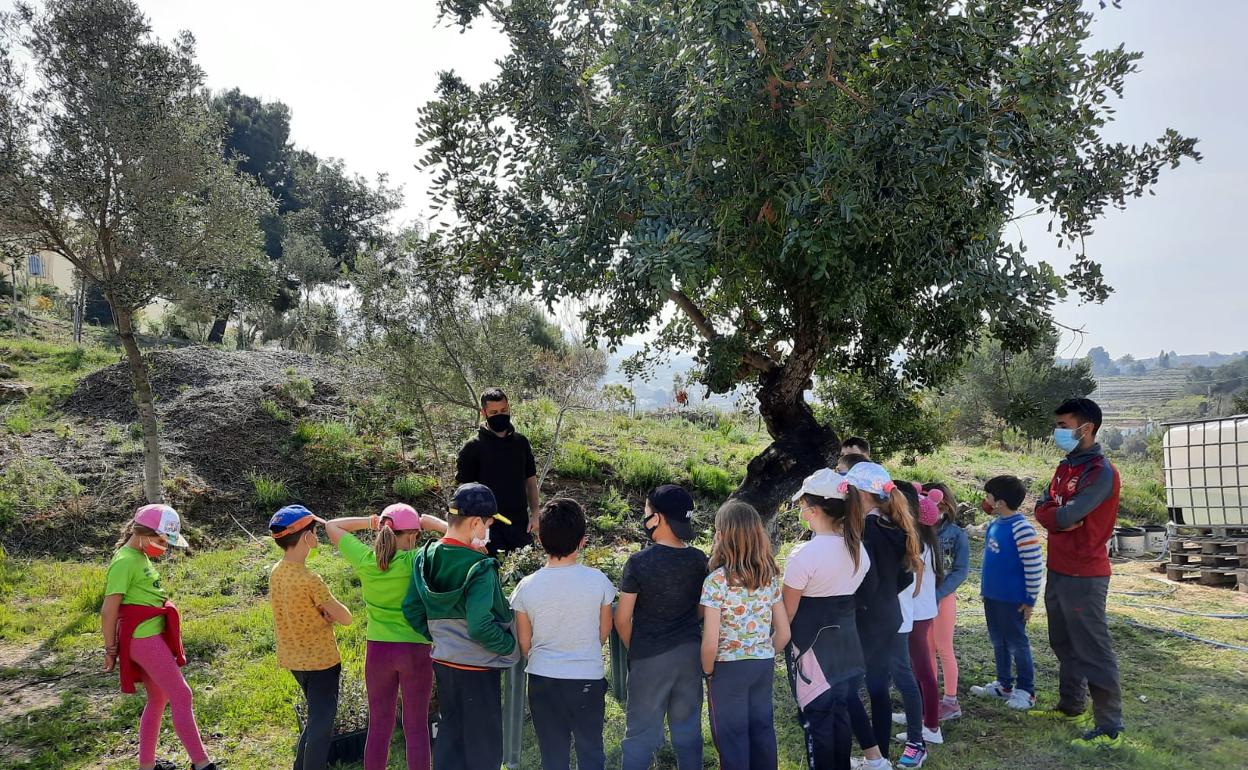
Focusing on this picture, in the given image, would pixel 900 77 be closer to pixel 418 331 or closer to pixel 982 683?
pixel 982 683

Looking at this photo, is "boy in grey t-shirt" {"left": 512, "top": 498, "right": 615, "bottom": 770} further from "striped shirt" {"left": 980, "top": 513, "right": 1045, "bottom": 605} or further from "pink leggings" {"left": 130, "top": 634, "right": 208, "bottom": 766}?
"striped shirt" {"left": 980, "top": 513, "right": 1045, "bottom": 605}

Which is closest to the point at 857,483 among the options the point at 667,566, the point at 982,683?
the point at 667,566

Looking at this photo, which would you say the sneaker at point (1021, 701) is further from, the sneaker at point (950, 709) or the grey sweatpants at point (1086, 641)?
the sneaker at point (950, 709)

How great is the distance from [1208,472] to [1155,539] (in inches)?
130

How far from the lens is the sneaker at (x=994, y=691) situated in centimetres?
574

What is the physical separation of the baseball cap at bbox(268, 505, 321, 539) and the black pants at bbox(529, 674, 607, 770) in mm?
1546

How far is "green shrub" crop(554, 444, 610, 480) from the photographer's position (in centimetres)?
1339

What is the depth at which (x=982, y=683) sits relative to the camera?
6.11 metres

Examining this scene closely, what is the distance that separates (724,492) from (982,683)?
7504 mm

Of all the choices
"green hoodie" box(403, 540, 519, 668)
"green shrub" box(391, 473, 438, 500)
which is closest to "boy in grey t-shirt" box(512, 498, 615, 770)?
"green hoodie" box(403, 540, 519, 668)

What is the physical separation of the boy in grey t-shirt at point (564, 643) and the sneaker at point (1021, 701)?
3.50m

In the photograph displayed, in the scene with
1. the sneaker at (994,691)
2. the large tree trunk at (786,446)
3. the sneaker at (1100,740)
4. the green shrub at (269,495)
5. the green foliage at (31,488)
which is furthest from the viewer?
the green shrub at (269,495)

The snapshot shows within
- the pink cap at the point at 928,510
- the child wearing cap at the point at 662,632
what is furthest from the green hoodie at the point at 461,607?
the pink cap at the point at 928,510

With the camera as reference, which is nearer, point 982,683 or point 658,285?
point 658,285
